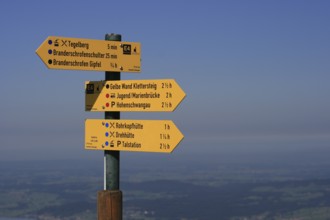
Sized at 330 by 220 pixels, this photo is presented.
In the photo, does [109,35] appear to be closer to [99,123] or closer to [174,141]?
[99,123]

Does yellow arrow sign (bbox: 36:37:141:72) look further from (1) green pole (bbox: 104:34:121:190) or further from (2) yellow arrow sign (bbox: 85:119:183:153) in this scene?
(2) yellow arrow sign (bbox: 85:119:183:153)

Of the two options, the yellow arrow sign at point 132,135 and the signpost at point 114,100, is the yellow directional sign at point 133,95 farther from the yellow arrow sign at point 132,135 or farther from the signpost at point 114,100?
the yellow arrow sign at point 132,135

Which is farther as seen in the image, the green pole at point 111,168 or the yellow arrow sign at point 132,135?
the green pole at point 111,168

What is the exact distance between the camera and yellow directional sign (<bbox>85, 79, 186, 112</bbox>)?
9609 mm

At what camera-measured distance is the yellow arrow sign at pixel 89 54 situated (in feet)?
32.6

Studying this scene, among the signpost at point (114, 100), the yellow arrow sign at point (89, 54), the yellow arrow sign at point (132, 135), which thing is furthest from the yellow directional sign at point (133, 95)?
the yellow arrow sign at point (89, 54)

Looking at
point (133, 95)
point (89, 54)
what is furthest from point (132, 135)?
point (89, 54)

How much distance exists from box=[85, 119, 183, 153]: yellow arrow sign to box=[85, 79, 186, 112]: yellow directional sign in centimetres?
25

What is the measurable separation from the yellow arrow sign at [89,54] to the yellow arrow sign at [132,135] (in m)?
1.00

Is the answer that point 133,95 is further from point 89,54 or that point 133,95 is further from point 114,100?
point 89,54

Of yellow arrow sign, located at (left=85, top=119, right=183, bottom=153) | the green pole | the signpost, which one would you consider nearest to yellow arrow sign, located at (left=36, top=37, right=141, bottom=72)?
the signpost

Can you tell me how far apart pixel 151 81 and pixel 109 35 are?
1.33 metres

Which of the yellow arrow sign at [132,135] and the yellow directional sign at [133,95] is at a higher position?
the yellow directional sign at [133,95]

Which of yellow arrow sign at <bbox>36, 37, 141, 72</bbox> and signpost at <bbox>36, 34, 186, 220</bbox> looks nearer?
signpost at <bbox>36, 34, 186, 220</bbox>
